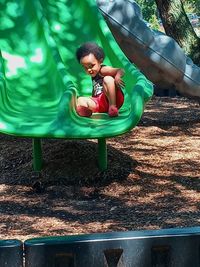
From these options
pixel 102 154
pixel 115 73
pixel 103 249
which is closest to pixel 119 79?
pixel 115 73

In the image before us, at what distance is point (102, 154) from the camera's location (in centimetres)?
623

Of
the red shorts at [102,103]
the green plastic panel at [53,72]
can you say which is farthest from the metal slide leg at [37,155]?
the red shorts at [102,103]

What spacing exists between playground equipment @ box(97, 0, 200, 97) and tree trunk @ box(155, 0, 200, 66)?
1251 mm

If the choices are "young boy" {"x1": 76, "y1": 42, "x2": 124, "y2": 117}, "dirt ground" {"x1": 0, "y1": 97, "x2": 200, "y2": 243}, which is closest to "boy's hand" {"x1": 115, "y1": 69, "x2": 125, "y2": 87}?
"young boy" {"x1": 76, "y1": 42, "x2": 124, "y2": 117}

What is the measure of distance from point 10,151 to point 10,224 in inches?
85.1

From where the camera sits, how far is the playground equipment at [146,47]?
297 inches

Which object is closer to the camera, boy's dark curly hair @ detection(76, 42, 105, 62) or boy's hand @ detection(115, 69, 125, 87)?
boy's hand @ detection(115, 69, 125, 87)

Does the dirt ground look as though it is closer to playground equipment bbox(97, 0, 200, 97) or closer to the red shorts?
the red shorts

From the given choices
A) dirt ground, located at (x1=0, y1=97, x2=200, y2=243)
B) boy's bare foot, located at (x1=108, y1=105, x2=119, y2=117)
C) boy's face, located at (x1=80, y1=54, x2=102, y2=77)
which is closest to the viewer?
dirt ground, located at (x1=0, y1=97, x2=200, y2=243)

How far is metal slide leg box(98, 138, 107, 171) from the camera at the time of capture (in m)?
6.23

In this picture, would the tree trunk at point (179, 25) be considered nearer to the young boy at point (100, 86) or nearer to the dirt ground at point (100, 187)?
the dirt ground at point (100, 187)

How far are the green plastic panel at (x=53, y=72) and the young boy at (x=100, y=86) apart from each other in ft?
0.29

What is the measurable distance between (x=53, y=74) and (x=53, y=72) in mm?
29

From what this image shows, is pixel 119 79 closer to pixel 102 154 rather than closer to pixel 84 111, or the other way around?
pixel 84 111
